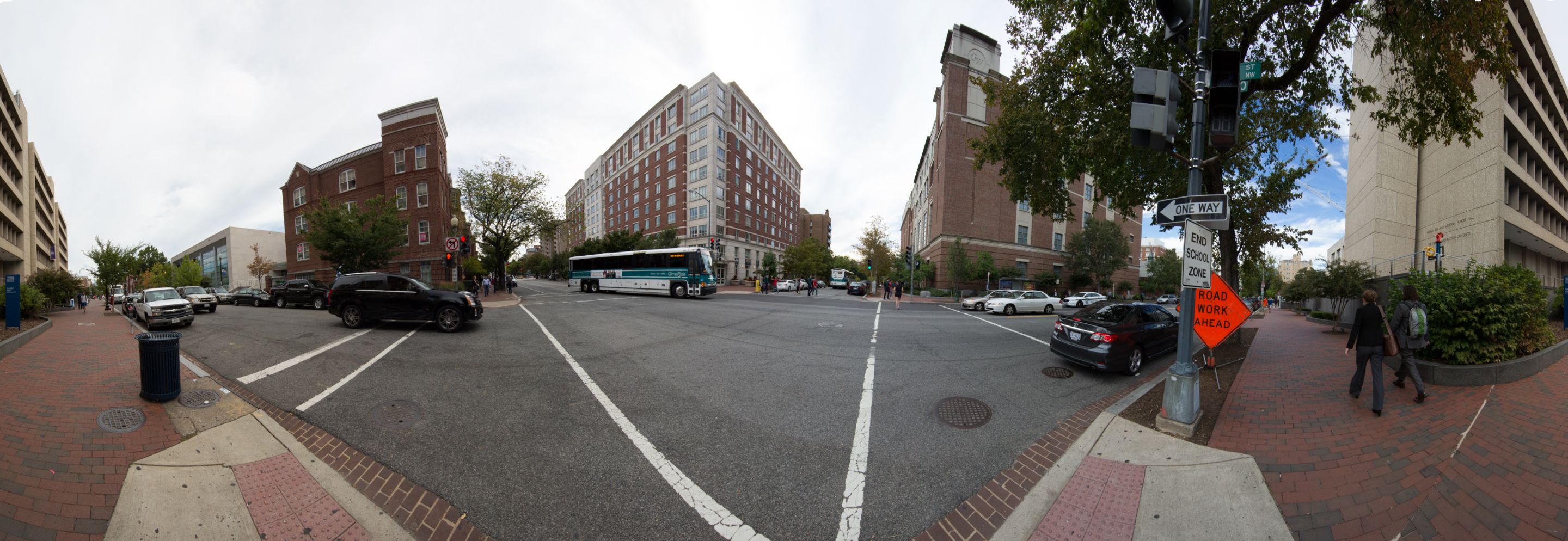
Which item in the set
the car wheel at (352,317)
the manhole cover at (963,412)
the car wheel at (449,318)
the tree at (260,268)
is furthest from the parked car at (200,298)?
the tree at (260,268)

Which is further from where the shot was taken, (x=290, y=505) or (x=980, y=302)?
(x=980, y=302)

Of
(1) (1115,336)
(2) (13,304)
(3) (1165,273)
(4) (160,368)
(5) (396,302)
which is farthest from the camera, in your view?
(3) (1165,273)

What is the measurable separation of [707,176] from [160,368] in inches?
1788

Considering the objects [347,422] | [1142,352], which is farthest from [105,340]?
[1142,352]

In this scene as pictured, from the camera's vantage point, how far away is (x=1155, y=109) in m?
4.85

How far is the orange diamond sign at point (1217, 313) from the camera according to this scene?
5.73 meters

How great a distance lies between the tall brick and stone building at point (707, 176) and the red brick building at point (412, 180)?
21.0m

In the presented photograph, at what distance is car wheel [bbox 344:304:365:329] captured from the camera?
1121 centimetres

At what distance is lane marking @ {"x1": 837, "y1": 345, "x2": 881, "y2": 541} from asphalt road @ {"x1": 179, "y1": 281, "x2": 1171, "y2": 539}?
44mm

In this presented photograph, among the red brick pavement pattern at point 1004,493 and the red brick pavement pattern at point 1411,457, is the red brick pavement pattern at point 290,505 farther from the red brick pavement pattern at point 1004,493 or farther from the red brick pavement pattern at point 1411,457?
the red brick pavement pattern at point 1411,457

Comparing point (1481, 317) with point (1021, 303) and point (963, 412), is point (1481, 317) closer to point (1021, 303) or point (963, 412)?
point (963, 412)

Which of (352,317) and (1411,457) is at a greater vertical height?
(352,317)

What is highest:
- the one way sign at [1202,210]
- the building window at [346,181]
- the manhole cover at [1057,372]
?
the building window at [346,181]

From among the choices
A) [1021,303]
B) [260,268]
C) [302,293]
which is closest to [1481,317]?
[1021,303]
